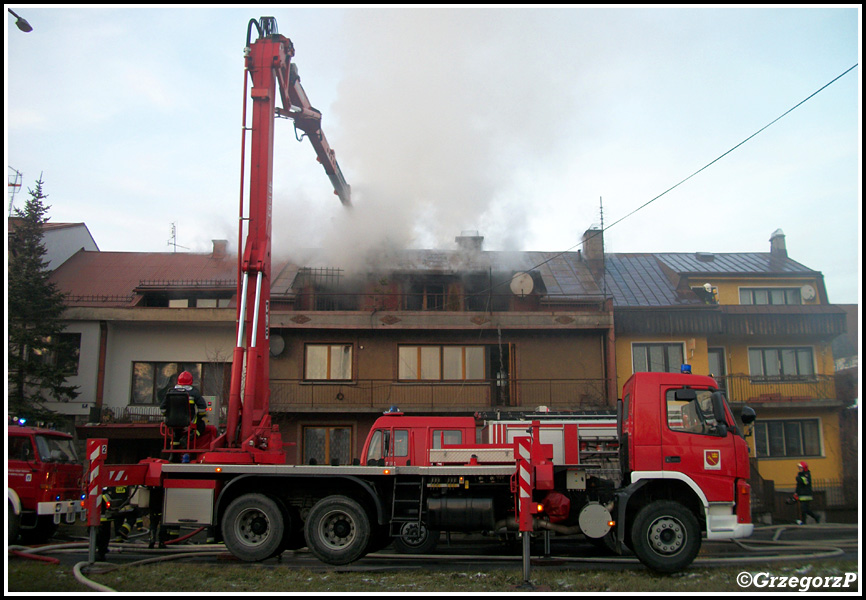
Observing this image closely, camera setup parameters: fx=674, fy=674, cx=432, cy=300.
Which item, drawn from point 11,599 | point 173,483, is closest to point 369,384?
point 173,483

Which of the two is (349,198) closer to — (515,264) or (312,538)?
(515,264)

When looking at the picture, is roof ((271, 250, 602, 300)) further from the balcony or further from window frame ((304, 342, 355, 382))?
the balcony

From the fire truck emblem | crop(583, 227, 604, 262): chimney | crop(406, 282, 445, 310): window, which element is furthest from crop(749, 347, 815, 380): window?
the fire truck emblem

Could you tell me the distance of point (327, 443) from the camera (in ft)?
76.3

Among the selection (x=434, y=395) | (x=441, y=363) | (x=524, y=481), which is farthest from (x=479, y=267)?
(x=524, y=481)

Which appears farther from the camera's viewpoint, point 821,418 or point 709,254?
point 709,254

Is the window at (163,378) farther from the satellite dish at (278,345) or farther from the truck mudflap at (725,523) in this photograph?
the truck mudflap at (725,523)

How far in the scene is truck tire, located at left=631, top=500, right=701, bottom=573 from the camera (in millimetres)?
9758

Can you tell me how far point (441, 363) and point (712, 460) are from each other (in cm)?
1447

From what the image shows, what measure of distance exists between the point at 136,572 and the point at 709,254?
1113 inches

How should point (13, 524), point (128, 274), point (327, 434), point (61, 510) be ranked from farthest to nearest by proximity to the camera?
point (128, 274), point (327, 434), point (61, 510), point (13, 524)

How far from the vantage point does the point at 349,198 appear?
2203 centimetres

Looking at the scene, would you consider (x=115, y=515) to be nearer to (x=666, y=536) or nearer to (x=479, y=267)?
Result: (x=666, y=536)

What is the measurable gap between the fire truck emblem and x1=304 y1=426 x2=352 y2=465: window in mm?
14982
